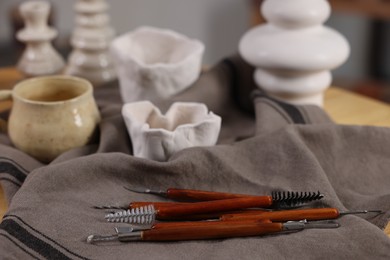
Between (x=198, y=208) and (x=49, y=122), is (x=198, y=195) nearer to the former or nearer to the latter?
(x=198, y=208)

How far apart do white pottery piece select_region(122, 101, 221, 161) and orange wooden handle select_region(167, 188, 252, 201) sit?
0.06m

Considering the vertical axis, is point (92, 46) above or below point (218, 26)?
above

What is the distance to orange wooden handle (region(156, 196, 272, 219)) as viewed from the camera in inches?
21.7

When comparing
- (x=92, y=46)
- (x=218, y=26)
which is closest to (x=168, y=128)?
(x=92, y=46)

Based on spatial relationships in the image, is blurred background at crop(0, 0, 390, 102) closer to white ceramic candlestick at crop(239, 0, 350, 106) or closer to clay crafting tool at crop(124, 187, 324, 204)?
white ceramic candlestick at crop(239, 0, 350, 106)

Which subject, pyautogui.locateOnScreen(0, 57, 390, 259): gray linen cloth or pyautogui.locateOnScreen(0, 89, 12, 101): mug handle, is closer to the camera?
pyautogui.locateOnScreen(0, 57, 390, 259): gray linen cloth

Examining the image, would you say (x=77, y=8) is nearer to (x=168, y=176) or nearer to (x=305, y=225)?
(x=168, y=176)

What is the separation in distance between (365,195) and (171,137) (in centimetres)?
18

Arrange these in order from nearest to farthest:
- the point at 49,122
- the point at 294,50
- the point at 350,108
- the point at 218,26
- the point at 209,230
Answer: the point at 209,230 < the point at 49,122 < the point at 294,50 < the point at 350,108 < the point at 218,26

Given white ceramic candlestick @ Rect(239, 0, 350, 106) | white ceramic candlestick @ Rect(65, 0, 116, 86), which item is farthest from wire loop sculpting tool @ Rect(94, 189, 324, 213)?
white ceramic candlestick @ Rect(65, 0, 116, 86)

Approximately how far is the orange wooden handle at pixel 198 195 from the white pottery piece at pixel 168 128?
0.06 meters

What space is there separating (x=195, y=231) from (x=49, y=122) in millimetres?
211

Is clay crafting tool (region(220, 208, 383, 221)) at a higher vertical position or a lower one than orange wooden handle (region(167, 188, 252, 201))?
higher

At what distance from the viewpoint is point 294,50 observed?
2.52ft
